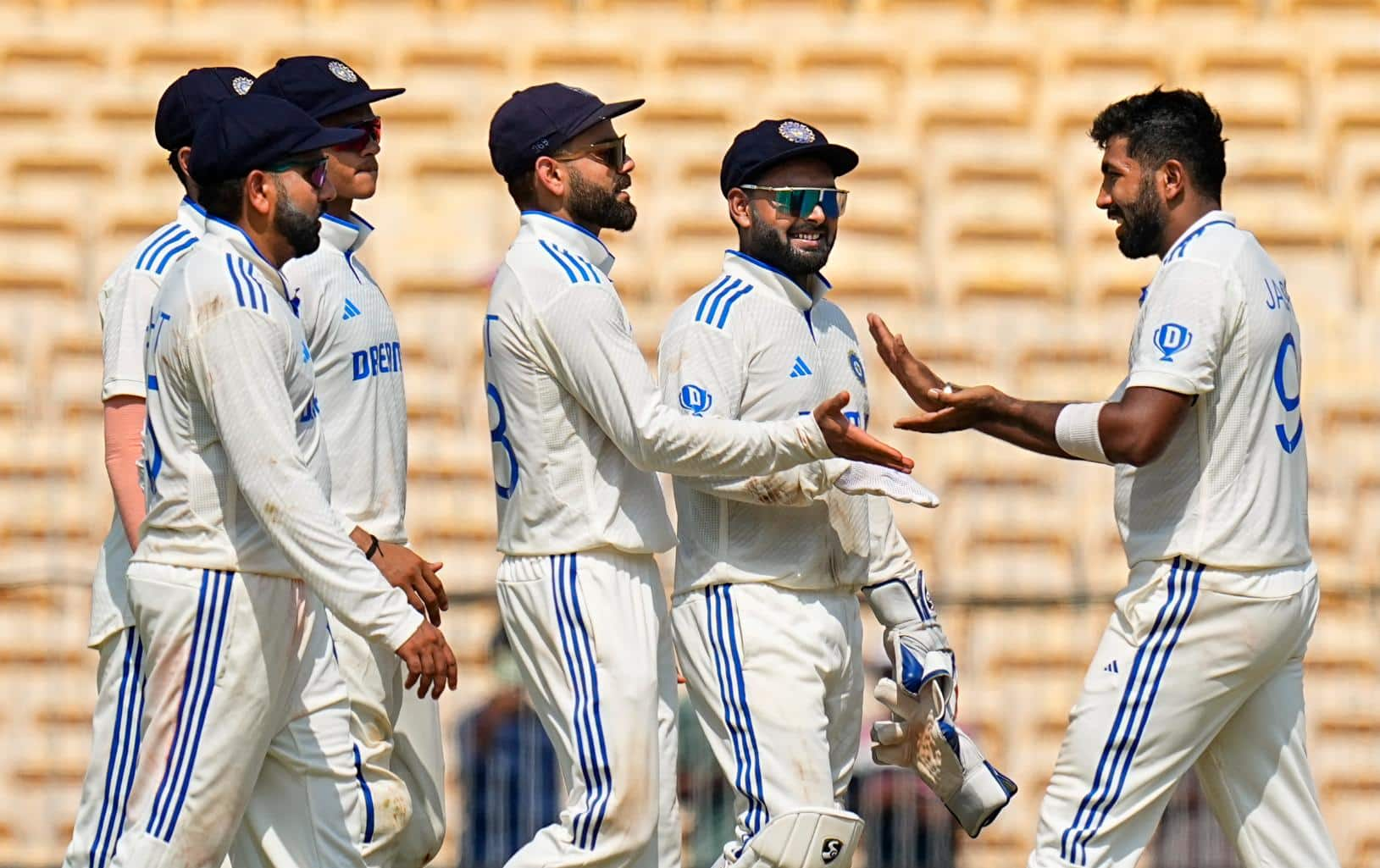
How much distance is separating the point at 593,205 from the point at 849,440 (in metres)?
0.93

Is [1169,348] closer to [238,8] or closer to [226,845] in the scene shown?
[226,845]

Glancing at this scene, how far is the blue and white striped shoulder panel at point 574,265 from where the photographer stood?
552cm

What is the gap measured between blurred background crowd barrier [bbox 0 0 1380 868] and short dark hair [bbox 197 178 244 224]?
393 cm

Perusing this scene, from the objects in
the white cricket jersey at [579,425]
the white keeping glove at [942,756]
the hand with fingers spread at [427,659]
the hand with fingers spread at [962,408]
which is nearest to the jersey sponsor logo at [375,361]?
the white cricket jersey at [579,425]

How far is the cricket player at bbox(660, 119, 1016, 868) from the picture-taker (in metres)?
5.48

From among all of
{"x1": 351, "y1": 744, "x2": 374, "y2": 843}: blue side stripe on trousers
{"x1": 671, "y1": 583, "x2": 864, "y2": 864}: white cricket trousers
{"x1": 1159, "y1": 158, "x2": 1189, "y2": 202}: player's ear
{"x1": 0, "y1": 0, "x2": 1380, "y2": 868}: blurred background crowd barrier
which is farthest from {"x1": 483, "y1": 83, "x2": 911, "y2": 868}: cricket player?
{"x1": 0, "y1": 0, "x2": 1380, "y2": 868}: blurred background crowd barrier

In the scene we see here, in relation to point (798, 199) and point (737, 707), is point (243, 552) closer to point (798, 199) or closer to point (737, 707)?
point (737, 707)

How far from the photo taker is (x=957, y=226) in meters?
9.71

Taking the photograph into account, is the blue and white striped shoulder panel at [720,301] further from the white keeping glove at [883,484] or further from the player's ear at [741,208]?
the white keeping glove at [883,484]

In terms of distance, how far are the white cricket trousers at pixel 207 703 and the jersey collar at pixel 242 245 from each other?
63cm

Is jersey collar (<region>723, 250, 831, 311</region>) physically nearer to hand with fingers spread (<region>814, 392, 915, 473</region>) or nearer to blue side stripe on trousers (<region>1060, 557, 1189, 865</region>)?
hand with fingers spread (<region>814, 392, 915, 473</region>)

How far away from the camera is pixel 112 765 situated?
528 cm

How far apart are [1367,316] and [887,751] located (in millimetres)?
4464

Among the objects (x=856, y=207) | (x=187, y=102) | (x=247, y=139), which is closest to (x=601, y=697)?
(x=247, y=139)
